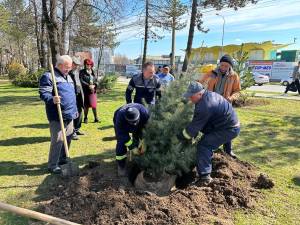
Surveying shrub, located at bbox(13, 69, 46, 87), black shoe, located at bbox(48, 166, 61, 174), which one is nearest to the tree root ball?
black shoe, located at bbox(48, 166, 61, 174)

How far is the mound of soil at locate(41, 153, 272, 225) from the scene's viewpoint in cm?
395

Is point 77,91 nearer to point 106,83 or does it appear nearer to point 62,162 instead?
point 62,162

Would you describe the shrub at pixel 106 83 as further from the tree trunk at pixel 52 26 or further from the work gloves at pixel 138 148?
the work gloves at pixel 138 148

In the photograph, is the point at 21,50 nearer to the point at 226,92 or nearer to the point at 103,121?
the point at 103,121

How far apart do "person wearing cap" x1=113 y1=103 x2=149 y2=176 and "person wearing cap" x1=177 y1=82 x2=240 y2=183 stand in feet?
1.88

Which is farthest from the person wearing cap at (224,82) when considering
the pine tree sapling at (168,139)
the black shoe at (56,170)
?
the black shoe at (56,170)

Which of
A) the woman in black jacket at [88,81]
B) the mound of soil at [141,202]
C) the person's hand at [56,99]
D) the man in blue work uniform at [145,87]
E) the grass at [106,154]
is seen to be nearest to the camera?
the mound of soil at [141,202]

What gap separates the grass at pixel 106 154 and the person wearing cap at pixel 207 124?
88 cm

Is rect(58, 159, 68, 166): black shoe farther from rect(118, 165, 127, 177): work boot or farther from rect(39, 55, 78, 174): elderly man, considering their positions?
rect(118, 165, 127, 177): work boot

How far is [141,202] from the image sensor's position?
4.14 metres

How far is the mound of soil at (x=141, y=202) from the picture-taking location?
13.0ft

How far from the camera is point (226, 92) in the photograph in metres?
6.40

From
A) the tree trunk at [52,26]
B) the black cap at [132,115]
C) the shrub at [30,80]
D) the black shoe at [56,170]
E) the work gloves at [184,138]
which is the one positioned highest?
the tree trunk at [52,26]

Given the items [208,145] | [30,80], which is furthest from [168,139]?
[30,80]
